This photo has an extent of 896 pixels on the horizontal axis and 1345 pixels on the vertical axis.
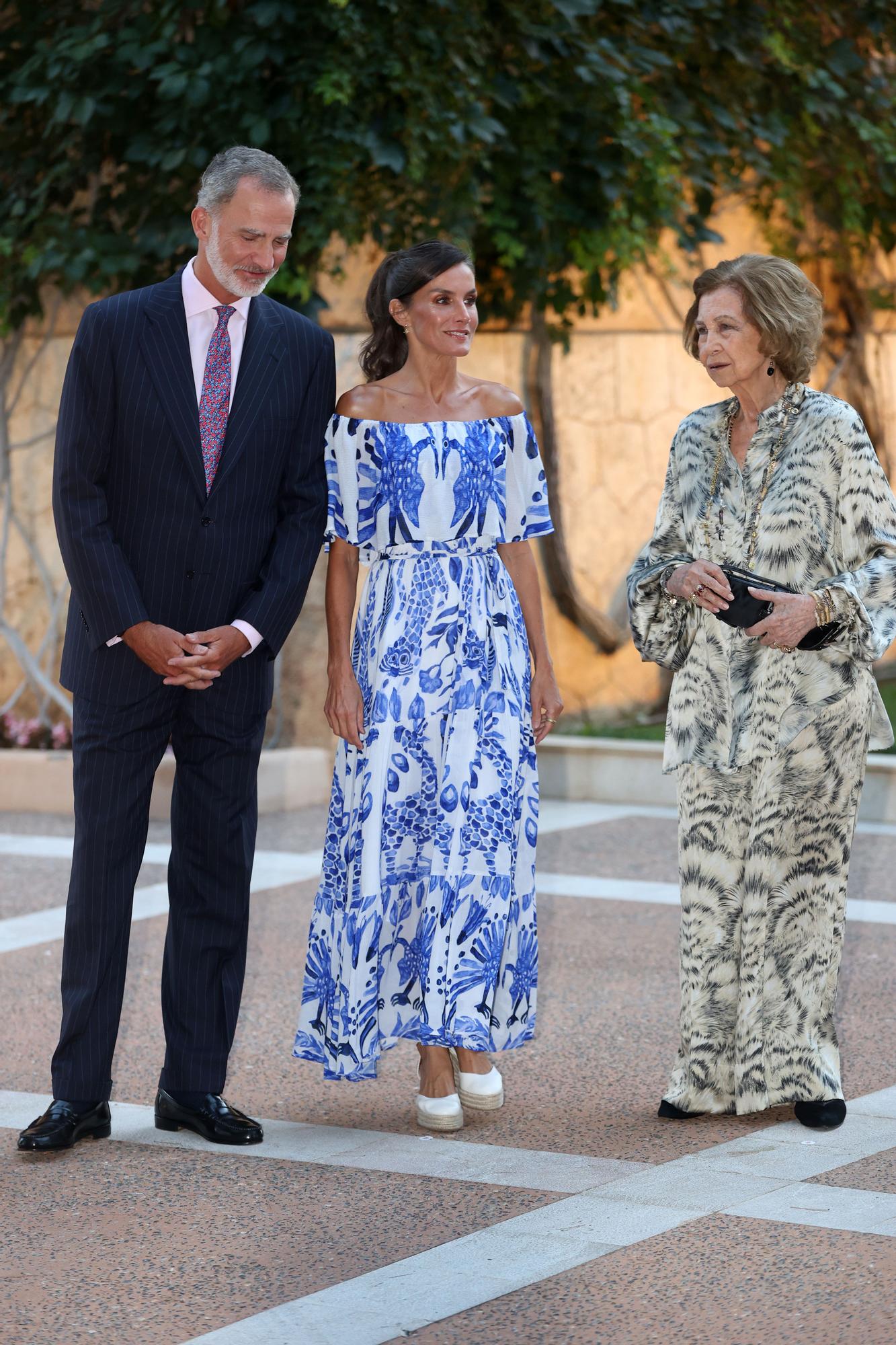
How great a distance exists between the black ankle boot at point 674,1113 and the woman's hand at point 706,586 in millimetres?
1098

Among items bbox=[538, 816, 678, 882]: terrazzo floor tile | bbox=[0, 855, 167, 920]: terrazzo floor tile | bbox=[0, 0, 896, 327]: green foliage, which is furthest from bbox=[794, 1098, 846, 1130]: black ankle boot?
bbox=[0, 0, 896, 327]: green foliage

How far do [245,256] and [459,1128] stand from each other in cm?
193

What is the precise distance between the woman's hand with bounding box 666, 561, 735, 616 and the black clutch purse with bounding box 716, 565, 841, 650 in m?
0.01

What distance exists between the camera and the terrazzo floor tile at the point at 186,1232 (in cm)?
340

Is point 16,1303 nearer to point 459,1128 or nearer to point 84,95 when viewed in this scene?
point 459,1128

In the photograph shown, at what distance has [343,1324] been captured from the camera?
3314 mm

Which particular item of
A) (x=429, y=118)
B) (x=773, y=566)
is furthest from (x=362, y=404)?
(x=429, y=118)

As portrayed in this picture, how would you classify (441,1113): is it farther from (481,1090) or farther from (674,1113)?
(674,1113)

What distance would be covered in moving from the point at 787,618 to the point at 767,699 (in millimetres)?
250

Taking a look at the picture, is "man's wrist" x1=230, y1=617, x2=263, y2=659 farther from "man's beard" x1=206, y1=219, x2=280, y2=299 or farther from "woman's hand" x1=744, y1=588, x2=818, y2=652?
"woman's hand" x1=744, y1=588, x2=818, y2=652

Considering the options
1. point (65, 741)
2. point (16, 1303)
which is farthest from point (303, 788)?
point (16, 1303)

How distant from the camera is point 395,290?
461 centimetres

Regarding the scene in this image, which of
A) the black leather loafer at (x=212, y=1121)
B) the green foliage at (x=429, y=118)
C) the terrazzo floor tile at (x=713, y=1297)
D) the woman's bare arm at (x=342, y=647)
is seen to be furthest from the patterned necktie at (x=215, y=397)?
the green foliage at (x=429, y=118)

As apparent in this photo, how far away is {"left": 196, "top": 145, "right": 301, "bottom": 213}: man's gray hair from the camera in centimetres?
421
